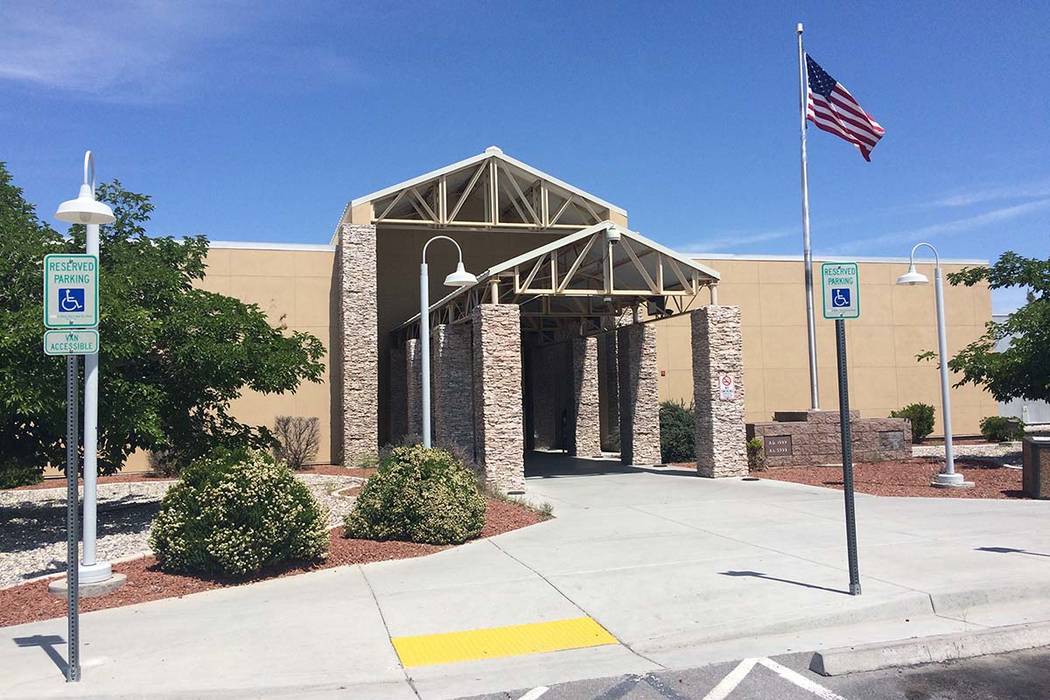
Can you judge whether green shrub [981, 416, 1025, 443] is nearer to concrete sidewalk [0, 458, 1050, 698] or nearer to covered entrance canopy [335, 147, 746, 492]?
covered entrance canopy [335, 147, 746, 492]

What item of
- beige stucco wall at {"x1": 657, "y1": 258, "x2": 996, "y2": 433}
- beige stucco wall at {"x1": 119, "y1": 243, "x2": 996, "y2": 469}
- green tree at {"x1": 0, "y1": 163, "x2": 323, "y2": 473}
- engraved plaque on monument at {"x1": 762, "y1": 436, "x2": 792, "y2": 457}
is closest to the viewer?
green tree at {"x1": 0, "y1": 163, "x2": 323, "y2": 473}

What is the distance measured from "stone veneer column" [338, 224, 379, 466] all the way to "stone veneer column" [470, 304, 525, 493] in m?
6.71

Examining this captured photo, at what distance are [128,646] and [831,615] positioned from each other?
6067 mm

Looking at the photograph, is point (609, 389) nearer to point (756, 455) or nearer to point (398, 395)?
point (398, 395)

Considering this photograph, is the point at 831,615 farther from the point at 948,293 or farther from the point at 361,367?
the point at 948,293

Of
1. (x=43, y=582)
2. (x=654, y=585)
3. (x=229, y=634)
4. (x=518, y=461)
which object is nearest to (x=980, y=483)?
(x=518, y=461)

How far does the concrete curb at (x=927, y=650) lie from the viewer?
6.44 m

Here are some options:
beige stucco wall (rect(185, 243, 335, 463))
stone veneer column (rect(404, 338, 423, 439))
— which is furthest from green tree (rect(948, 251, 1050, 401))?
beige stucco wall (rect(185, 243, 335, 463))

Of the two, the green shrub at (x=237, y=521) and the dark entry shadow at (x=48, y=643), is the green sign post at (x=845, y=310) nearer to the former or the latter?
the green shrub at (x=237, y=521)

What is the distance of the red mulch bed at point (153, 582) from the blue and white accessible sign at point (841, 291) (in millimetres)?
5901

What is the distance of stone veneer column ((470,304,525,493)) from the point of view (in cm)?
1806

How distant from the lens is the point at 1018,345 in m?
20.4

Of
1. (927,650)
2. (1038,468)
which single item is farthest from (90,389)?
(1038,468)

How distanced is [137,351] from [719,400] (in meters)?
13.2
